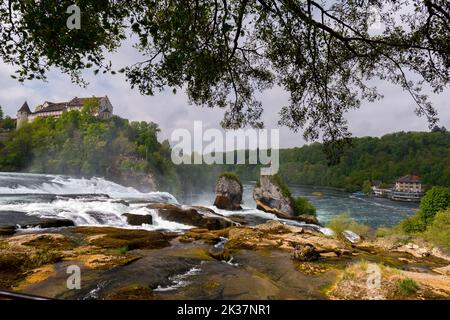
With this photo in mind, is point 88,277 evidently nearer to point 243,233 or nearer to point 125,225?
point 243,233

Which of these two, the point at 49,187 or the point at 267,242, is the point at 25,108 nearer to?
the point at 49,187

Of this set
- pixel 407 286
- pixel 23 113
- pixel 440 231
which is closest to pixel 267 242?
pixel 407 286

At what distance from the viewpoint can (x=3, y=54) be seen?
6656 mm

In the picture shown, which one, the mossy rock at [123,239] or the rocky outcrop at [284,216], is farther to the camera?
the rocky outcrop at [284,216]

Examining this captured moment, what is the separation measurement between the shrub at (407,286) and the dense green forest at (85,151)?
247 feet

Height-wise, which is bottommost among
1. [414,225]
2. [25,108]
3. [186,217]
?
[414,225]

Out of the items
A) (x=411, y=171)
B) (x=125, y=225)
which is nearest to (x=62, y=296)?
(x=125, y=225)

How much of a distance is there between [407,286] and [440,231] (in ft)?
90.0

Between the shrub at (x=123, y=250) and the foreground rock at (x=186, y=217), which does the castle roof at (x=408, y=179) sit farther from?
the shrub at (x=123, y=250)

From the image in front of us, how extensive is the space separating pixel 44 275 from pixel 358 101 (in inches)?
349

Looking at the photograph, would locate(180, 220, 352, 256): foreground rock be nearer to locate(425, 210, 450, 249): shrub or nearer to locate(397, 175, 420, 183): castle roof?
locate(425, 210, 450, 249): shrub

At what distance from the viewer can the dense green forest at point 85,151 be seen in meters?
73.6

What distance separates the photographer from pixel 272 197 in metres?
53.1

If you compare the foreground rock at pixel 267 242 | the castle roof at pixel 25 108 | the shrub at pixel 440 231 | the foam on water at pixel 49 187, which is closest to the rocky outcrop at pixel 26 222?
the foreground rock at pixel 267 242
